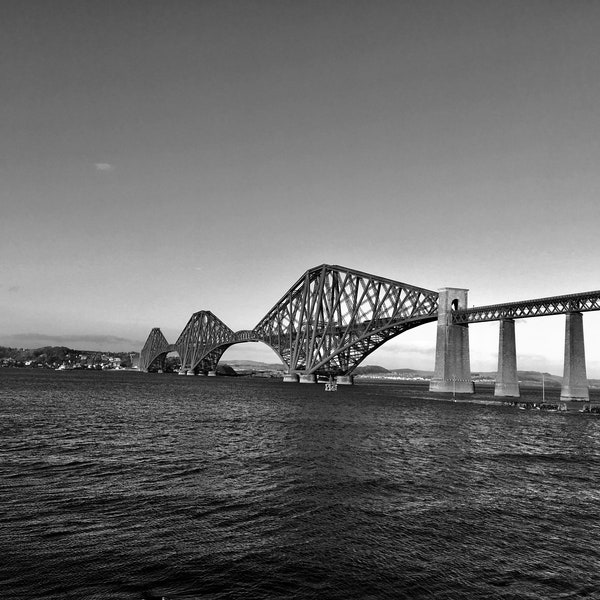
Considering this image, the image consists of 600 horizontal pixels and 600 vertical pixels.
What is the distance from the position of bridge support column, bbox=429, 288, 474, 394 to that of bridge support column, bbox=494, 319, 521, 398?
9356 millimetres

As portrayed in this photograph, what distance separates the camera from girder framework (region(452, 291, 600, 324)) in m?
88.2

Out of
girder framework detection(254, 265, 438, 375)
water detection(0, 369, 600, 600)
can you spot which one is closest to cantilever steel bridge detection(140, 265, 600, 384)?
girder framework detection(254, 265, 438, 375)

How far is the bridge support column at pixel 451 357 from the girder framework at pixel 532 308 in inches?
85.7

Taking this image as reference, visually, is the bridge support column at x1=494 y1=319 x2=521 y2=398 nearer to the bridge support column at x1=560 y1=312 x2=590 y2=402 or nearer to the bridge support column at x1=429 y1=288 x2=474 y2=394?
the bridge support column at x1=429 y1=288 x2=474 y2=394

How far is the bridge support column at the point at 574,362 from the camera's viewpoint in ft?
266

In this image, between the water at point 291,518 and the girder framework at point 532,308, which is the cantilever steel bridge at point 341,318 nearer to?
the girder framework at point 532,308

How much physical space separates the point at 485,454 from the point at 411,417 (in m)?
26.3

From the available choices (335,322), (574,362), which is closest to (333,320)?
(335,322)

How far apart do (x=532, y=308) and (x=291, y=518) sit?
92266 mm

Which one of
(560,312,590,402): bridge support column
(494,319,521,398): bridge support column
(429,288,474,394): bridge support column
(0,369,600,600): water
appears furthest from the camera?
(429,288,474,394): bridge support column

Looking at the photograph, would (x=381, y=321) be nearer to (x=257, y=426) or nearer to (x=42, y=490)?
(x=257, y=426)

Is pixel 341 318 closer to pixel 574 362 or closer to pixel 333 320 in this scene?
pixel 333 320

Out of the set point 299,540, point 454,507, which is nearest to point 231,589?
point 299,540

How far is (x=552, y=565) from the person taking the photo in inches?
612
